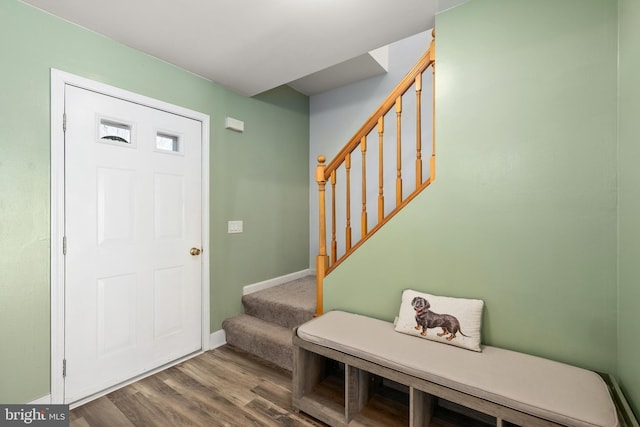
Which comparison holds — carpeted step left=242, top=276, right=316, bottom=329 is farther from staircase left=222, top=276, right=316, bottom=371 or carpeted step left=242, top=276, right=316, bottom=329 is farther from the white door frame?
the white door frame

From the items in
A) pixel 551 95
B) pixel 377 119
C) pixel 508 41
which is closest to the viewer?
pixel 551 95

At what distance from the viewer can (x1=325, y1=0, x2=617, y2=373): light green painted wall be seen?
1326 millimetres

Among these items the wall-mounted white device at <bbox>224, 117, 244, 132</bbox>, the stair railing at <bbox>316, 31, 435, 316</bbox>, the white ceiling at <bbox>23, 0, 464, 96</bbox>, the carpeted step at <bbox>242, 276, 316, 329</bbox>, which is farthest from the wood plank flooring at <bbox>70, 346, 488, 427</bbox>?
the white ceiling at <bbox>23, 0, 464, 96</bbox>

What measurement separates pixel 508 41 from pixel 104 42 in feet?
8.26

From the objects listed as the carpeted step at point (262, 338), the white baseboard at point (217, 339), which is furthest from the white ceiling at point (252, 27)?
the white baseboard at point (217, 339)

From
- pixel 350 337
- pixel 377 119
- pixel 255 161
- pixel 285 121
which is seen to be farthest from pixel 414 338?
pixel 285 121

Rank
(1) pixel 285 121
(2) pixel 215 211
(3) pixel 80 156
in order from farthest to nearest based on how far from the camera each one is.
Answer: (1) pixel 285 121 → (2) pixel 215 211 → (3) pixel 80 156

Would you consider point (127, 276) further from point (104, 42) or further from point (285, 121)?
point (285, 121)

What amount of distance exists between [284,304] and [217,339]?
716 mm

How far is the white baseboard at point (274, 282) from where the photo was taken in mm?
2858

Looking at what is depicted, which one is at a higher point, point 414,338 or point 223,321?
point 414,338

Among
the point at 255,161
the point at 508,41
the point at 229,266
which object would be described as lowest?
the point at 229,266

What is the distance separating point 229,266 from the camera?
2691 mm

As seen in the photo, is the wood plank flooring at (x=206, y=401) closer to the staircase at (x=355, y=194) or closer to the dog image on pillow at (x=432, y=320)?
the staircase at (x=355, y=194)
